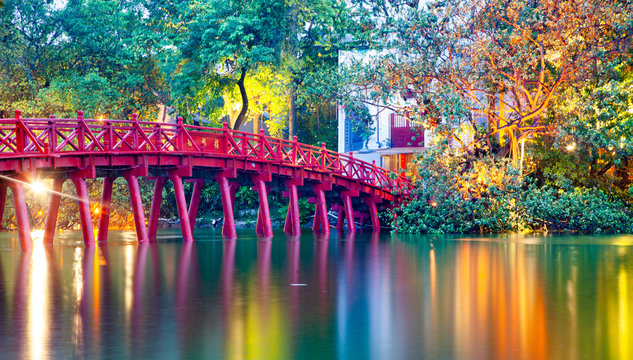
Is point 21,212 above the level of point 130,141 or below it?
below

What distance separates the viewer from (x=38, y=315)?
12766 millimetres

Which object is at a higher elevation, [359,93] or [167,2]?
[167,2]

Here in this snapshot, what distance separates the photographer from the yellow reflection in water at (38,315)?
33.5ft

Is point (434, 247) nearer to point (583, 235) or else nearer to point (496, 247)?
point (496, 247)

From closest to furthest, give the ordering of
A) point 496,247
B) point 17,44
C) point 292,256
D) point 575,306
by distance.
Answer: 1. point 575,306
2. point 292,256
3. point 496,247
4. point 17,44

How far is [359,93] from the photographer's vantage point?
42.3 m

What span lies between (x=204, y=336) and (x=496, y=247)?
19.4 metres

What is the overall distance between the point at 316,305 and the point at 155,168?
1883 cm

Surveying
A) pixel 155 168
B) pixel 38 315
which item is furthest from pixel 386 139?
pixel 38 315

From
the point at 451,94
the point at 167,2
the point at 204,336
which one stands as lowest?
the point at 204,336

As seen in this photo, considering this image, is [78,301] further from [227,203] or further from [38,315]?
[227,203]

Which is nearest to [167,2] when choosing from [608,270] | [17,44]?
[17,44]

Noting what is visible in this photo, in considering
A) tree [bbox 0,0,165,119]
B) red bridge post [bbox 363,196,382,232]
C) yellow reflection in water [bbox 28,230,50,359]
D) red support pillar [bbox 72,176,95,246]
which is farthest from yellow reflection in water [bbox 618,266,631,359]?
tree [bbox 0,0,165,119]

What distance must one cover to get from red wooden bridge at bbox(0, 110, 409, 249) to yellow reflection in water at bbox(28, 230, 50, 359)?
17.6 feet
